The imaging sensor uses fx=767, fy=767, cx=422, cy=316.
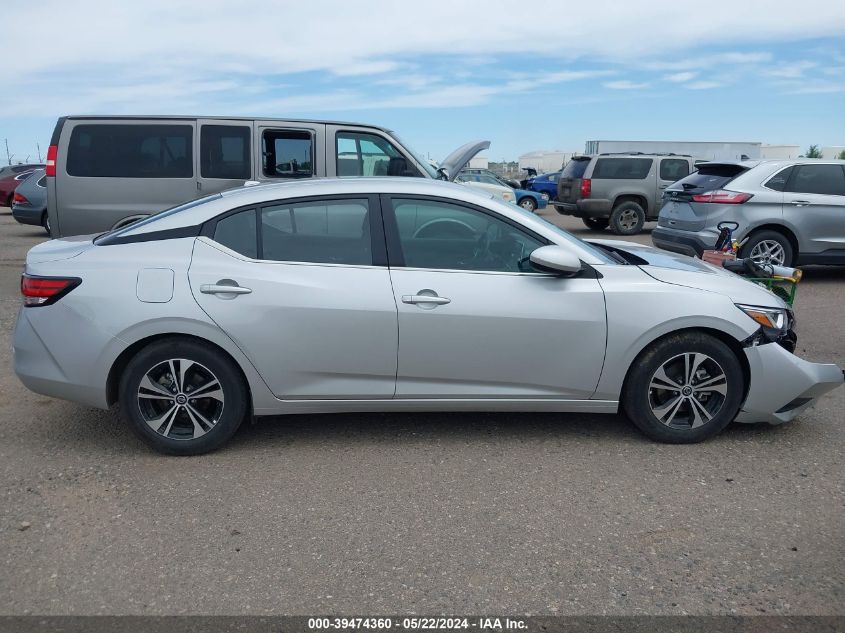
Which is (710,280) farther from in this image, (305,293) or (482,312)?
(305,293)

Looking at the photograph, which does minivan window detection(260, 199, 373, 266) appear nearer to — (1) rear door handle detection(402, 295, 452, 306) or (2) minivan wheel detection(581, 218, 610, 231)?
(1) rear door handle detection(402, 295, 452, 306)

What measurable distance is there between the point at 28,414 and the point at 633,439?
3805 millimetres

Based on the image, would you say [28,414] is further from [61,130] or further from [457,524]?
[61,130]

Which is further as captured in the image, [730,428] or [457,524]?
[730,428]

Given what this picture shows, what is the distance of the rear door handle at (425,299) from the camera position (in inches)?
164

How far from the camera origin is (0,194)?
886 inches

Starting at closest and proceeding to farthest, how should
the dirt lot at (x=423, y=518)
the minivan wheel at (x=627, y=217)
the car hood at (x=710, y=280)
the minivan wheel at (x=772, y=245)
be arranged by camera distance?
1. the dirt lot at (x=423, y=518)
2. the car hood at (x=710, y=280)
3. the minivan wheel at (x=772, y=245)
4. the minivan wheel at (x=627, y=217)

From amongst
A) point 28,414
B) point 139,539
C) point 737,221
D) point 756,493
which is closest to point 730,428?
point 756,493

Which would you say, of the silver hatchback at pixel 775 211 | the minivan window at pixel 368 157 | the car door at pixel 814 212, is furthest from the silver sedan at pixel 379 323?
the car door at pixel 814 212

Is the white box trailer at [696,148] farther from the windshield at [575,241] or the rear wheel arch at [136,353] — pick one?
the rear wheel arch at [136,353]

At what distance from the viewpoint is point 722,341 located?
4.37m

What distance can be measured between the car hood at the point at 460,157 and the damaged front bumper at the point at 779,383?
6649 mm

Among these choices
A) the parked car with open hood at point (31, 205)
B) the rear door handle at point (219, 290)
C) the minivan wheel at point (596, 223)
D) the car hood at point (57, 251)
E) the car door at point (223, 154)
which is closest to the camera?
the rear door handle at point (219, 290)

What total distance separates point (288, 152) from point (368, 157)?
3.06ft
